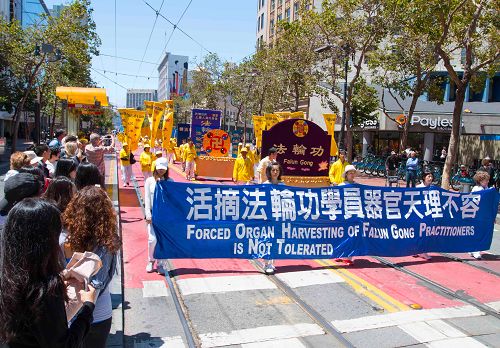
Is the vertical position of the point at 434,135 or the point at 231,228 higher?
the point at 434,135

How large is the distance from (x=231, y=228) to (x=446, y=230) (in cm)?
400

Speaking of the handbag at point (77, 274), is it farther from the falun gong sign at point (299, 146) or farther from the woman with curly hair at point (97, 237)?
the falun gong sign at point (299, 146)

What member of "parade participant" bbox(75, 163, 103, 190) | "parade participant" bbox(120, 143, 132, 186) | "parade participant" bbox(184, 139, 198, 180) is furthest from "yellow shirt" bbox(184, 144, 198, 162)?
"parade participant" bbox(75, 163, 103, 190)

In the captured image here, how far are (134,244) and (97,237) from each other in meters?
6.33

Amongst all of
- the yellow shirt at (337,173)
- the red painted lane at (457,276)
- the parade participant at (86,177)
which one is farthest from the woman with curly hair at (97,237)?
the yellow shirt at (337,173)

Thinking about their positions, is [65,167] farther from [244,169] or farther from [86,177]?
[244,169]

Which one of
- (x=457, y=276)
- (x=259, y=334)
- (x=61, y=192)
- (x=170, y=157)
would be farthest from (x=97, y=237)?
(x=170, y=157)

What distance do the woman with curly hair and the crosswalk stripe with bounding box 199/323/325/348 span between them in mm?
1988

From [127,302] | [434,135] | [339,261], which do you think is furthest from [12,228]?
[434,135]

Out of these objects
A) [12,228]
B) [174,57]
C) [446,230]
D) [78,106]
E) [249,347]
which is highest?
[174,57]

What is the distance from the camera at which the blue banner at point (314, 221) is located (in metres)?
7.56

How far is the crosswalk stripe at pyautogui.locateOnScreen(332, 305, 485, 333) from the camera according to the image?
5.72 meters

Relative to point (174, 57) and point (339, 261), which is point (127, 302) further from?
point (174, 57)

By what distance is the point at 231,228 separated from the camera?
7.75m
